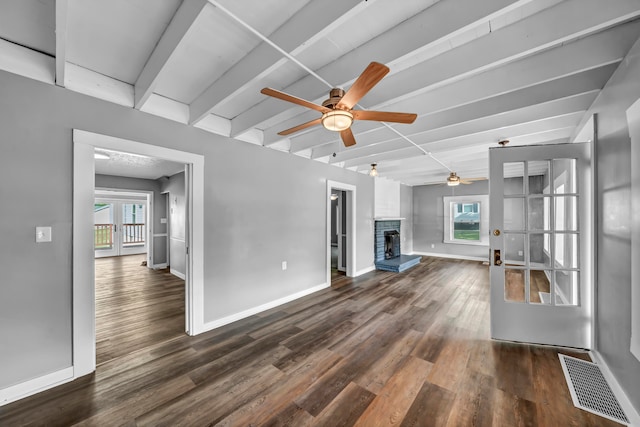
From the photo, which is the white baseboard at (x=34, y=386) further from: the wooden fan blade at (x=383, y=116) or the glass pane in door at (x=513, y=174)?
the glass pane in door at (x=513, y=174)

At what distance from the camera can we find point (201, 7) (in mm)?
1326

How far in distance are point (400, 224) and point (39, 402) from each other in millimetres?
7258

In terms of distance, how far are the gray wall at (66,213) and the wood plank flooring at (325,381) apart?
1.36ft

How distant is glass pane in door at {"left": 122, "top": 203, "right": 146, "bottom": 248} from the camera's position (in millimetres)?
8812

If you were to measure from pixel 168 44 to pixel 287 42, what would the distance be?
803 mm

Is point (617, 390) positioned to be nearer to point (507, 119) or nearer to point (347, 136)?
point (507, 119)

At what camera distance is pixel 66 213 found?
6.60ft

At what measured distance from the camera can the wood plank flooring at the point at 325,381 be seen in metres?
1.63

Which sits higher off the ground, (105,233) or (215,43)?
(215,43)

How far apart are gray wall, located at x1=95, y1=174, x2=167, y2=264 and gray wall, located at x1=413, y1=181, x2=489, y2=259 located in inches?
310

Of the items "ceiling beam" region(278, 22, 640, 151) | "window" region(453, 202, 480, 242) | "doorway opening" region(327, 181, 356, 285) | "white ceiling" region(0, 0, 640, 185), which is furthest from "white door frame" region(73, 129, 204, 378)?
"window" region(453, 202, 480, 242)

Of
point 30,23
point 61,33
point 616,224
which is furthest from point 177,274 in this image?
point 616,224

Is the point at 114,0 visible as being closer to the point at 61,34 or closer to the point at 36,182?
the point at 61,34

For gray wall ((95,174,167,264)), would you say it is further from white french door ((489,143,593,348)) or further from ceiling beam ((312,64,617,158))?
white french door ((489,143,593,348))
